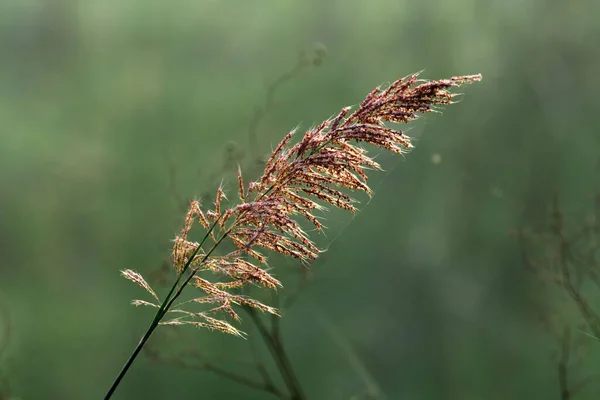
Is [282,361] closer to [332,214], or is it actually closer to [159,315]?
[332,214]

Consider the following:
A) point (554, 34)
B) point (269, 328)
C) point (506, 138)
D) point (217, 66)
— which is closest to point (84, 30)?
point (217, 66)

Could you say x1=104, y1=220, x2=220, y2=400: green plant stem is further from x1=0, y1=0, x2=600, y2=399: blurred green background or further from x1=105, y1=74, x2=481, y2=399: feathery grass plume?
x1=0, y1=0, x2=600, y2=399: blurred green background

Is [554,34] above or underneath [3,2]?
above

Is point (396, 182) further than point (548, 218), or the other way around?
point (396, 182)

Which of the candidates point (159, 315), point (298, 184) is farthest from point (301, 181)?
point (159, 315)

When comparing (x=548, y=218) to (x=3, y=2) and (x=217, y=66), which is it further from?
(x=3, y=2)

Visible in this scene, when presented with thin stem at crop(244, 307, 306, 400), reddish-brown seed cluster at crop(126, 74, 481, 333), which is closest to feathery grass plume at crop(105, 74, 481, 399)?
reddish-brown seed cluster at crop(126, 74, 481, 333)
